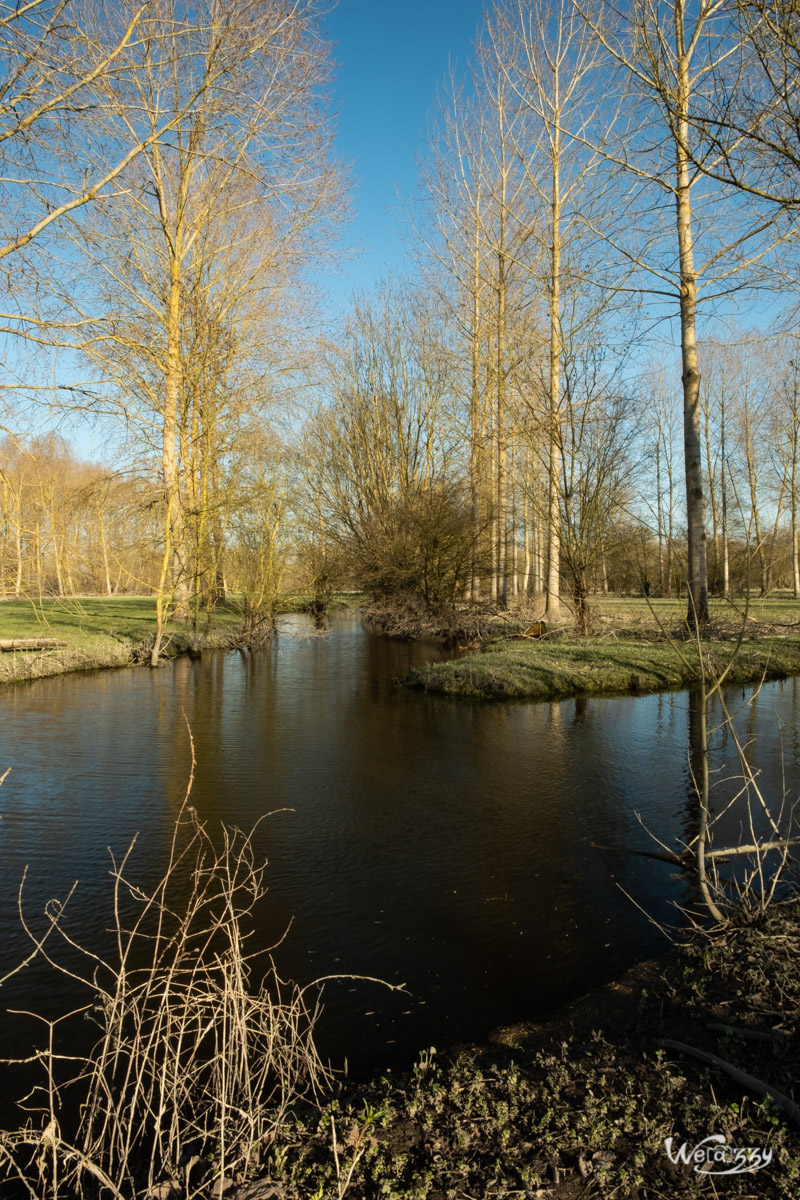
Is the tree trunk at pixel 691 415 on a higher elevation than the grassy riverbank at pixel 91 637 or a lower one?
higher

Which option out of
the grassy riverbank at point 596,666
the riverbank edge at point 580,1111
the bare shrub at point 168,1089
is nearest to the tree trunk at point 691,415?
the grassy riverbank at point 596,666

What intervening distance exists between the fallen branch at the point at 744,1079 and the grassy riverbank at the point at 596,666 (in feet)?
26.2

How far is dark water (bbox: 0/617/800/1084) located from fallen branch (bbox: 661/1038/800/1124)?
2.92 ft

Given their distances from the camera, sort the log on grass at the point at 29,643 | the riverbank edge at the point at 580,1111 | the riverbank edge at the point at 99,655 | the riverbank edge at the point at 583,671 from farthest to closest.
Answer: the log on grass at the point at 29,643 < the riverbank edge at the point at 99,655 < the riverbank edge at the point at 583,671 < the riverbank edge at the point at 580,1111

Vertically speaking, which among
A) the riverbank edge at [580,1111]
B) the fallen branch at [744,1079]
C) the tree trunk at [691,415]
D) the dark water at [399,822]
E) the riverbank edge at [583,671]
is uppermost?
the tree trunk at [691,415]

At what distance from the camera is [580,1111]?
229cm

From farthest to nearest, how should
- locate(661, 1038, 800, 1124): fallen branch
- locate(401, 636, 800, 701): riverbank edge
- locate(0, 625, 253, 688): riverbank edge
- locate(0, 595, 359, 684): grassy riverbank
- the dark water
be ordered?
locate(0, 595, 359, 684): grassy riverbank, locate(0, 625, 253, 688): riverbank edge, locate(401, 636, 800, 701): riverbank edge, the dark water, locate(661, 1038, 800, 1124): fallen branch

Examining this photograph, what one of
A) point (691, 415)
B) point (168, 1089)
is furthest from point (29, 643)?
point (691, 415)

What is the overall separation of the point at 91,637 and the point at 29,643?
5.79ft

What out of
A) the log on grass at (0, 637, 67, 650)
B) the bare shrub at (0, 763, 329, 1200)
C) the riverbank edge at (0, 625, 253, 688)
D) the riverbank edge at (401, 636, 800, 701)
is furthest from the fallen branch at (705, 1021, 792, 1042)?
the log on grass at (0, 637, 67, 650)

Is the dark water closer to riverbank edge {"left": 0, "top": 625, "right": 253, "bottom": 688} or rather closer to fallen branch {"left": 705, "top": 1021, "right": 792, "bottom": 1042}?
fallen branch {"left": 705, "top": 1021, "right": 792, "bottom": 1042}

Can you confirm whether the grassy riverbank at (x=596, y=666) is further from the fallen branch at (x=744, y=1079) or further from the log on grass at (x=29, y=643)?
the fallen branch at (x=744, y=1079)

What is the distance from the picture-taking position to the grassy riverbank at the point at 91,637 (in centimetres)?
1304

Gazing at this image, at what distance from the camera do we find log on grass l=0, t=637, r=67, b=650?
13988mm
